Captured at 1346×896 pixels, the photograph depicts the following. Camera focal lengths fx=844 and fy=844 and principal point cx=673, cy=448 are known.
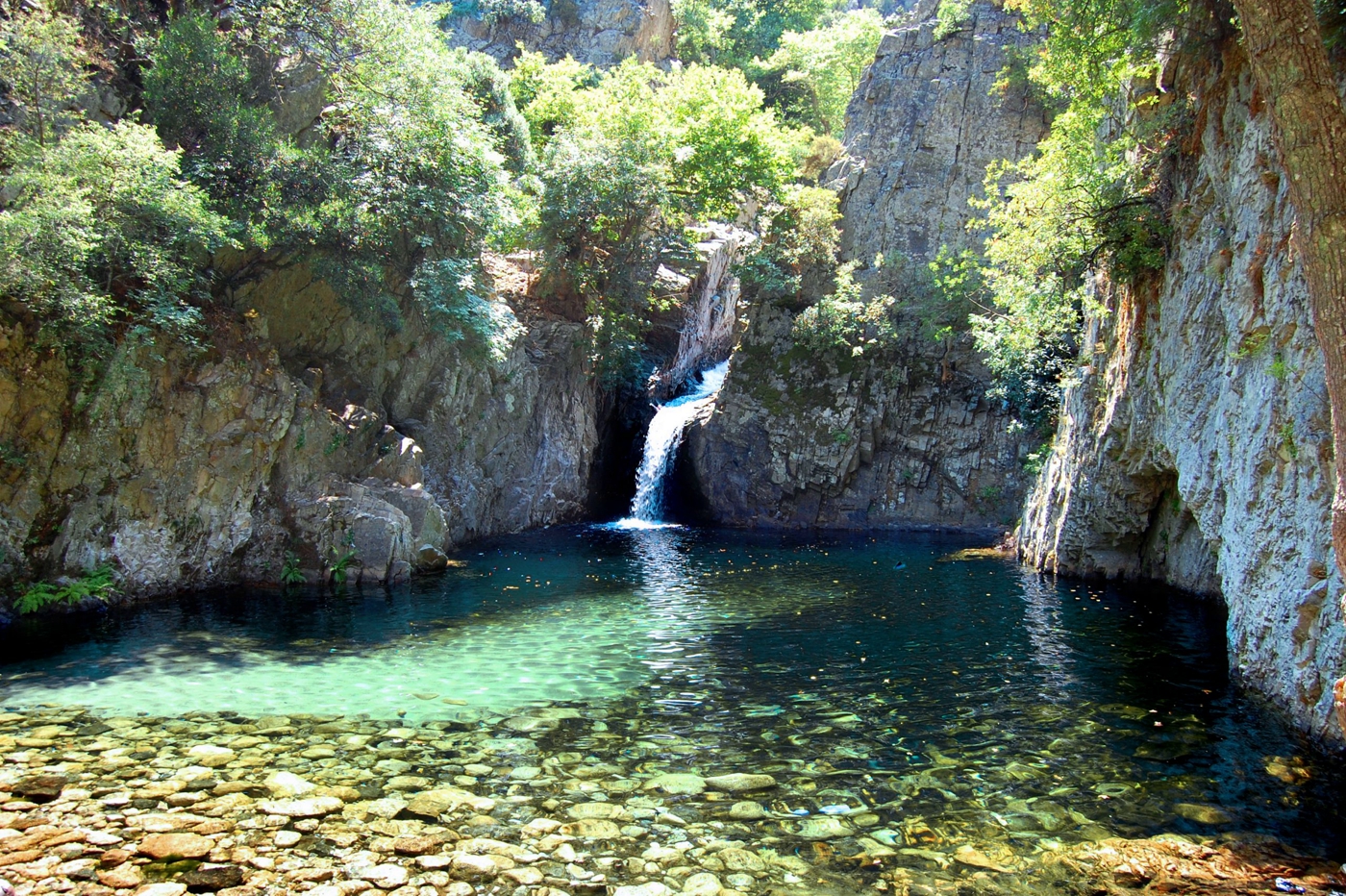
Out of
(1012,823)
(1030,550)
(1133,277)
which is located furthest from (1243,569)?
(1030,550)

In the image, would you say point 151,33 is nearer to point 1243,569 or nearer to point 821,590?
point 821,590

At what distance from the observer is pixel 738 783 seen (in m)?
7.18

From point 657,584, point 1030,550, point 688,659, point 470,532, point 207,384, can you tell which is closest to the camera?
point 688,659

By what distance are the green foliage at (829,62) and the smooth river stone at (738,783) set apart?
142 ft

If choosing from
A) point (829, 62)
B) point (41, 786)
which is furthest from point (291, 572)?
point (829, 62)

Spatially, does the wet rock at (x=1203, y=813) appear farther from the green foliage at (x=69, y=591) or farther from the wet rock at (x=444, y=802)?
the green foliage at (x=69, y=591)

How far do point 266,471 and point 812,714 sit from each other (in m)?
12.7

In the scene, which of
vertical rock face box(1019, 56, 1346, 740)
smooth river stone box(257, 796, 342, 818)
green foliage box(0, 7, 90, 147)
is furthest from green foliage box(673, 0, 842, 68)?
smooth river stone box(257, 796, 342, 818)

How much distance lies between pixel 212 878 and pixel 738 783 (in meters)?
3.93

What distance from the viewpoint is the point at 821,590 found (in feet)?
54.5

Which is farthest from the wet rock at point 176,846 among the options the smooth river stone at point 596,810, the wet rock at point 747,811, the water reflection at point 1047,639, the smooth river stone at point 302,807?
the water reflection at point 1047,639

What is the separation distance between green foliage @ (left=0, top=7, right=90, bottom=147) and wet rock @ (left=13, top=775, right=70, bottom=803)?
11096 mm

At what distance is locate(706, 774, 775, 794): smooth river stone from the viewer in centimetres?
706

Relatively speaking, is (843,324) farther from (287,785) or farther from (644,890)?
(644,890)
